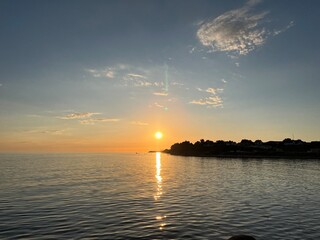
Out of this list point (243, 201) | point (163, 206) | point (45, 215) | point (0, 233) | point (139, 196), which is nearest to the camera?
point (0, 233)

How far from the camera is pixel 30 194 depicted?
50.8 metres

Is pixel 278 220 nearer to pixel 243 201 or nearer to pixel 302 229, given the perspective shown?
pixel 302 229

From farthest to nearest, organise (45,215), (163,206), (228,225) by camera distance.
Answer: (163,206) → (45,215) → (228,225)

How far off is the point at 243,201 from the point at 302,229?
15.8 metres

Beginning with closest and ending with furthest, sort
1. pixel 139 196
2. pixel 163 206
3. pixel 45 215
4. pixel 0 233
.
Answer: pixel 0 233, pixel 45 215, pixel 163 206, pixel 139 196

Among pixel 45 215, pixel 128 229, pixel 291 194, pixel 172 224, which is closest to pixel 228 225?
pixel 172 224

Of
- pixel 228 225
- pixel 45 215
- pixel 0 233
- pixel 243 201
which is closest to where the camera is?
pixel 0 233

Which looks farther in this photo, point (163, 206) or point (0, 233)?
point (163, 206)

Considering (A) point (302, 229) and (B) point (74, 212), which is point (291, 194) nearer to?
(A) point (302, 229)

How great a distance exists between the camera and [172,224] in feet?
99.3

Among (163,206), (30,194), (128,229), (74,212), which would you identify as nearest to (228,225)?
(128,229)

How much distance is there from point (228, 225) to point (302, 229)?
22.4 ft

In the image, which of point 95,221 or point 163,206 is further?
point 163,206

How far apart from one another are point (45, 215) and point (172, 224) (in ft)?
48.7
